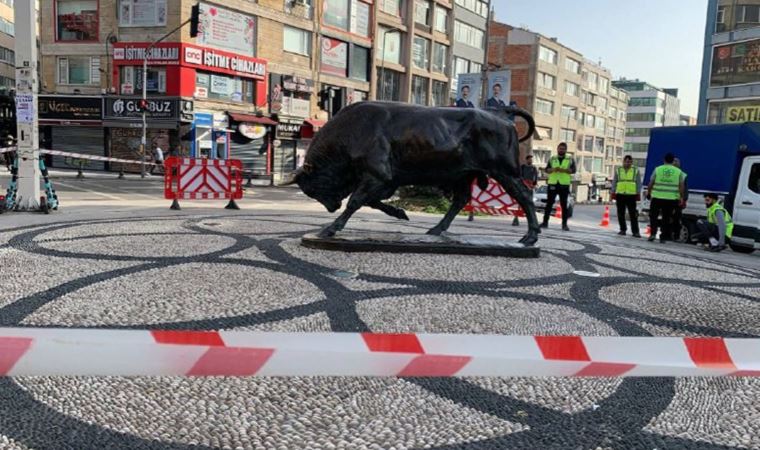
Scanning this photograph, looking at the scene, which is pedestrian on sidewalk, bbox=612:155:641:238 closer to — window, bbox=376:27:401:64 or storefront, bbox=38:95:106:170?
storefront, bbox=38:95:106:170

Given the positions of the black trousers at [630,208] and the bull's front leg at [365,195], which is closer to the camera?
the bull's front leg at [365,195]

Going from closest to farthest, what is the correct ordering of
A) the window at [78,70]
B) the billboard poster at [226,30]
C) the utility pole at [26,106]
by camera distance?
the utility pole at [26,106]
the billboard poster at [226,30]
the window at [78,70]

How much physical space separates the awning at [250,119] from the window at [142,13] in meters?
5.65

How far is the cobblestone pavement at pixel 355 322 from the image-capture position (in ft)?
8.45

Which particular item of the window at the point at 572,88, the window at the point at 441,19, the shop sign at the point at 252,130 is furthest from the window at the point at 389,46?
the window at the point at 572,88

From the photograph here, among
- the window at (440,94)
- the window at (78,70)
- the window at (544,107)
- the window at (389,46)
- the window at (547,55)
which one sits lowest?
the window at (78,70)

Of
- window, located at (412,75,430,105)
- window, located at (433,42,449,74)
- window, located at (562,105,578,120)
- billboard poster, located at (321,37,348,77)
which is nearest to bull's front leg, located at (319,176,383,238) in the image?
billboard poster, located at (321,37,348,77)

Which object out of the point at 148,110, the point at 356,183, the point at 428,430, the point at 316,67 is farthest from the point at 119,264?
the point at 316,67

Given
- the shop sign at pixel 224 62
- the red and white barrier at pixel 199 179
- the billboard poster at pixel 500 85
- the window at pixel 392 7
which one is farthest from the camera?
the window at pixel 392 7

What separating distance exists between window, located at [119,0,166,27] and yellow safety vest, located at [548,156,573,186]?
24462 mm

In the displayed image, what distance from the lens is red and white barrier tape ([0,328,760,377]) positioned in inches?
74.9

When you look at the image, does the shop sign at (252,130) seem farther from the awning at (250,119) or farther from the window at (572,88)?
the window at (572,88)

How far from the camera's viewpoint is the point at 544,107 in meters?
64.6

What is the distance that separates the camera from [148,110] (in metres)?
30.1
